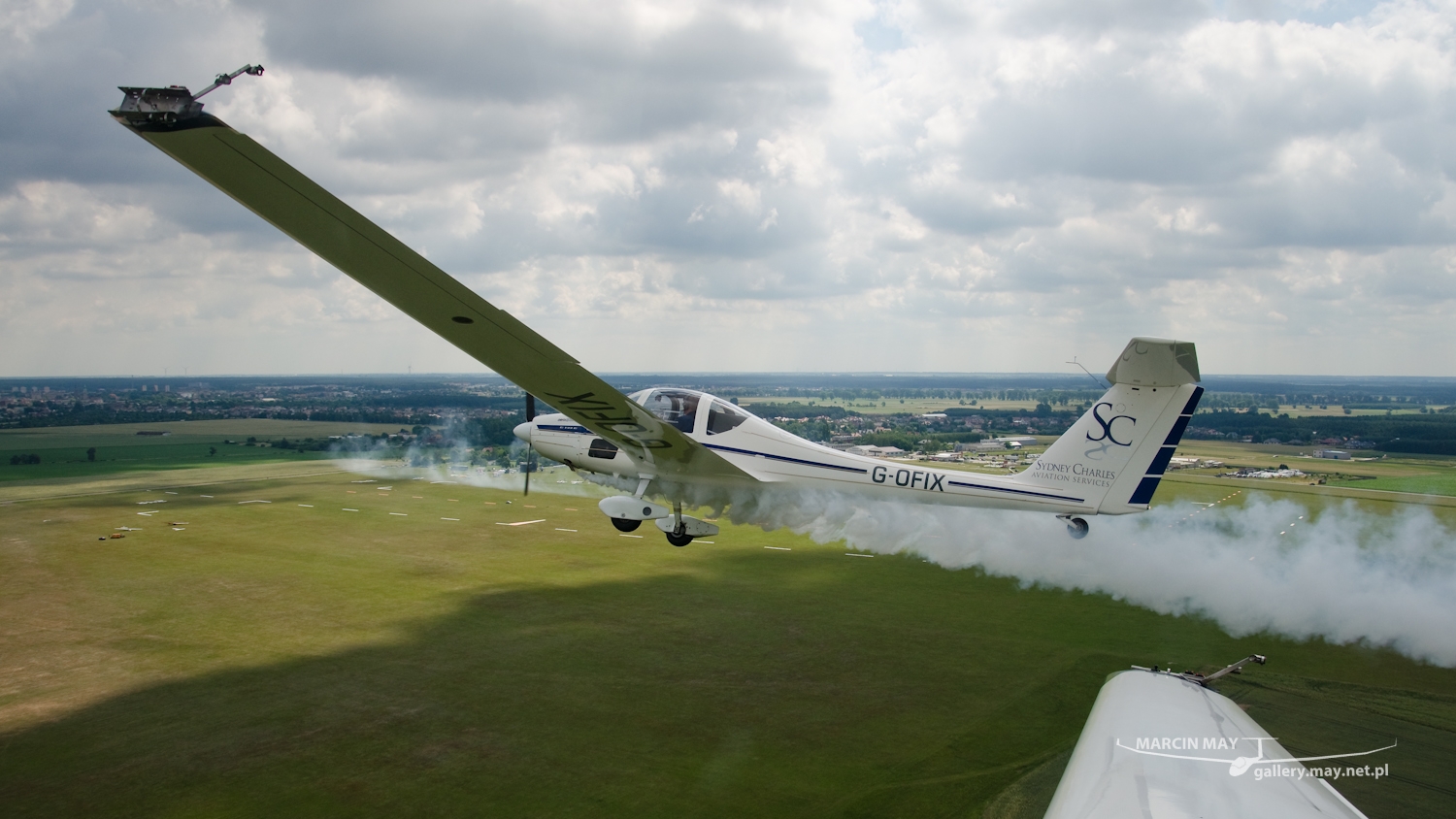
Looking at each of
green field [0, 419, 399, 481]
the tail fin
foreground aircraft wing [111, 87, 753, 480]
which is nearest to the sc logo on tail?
the tail fin

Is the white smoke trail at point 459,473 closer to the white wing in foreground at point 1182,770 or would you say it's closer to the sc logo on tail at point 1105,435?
the sc logo on tail at point 1105,435

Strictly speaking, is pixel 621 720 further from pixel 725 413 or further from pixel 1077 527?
pixel 1077 527

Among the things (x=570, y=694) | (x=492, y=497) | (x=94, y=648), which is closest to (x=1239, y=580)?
(x=570, y=694)

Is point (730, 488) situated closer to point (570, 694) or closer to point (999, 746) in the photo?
point (570, 694)

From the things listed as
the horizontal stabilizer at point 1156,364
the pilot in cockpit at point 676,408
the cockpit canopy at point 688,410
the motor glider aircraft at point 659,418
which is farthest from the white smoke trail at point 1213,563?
the horizontal stabilizer at point 1156,364

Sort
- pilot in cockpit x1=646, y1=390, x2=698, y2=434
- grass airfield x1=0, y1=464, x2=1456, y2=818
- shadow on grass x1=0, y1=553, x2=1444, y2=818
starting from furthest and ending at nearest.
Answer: pilot in cockpit x1=646, y1=390, x2=698, y2=434 < grass airfield x1=0, y1=464, x2=1456, y2=818 < shadow on grass x1=0, y1=553, x2=1444, y2=818

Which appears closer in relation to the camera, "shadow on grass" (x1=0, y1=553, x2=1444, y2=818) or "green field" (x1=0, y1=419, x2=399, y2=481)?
"shadow on grass" (x1=0, y1=553, x2=1444, y2=818)

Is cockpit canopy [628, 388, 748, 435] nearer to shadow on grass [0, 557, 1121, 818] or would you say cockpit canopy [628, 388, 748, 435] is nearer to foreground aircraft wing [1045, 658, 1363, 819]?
shadow on grass [0, 557, 1121, 818]

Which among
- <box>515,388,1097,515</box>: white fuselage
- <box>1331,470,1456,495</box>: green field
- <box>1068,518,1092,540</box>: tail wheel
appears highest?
<box>515,388,1097,515</box>: white fuselage
